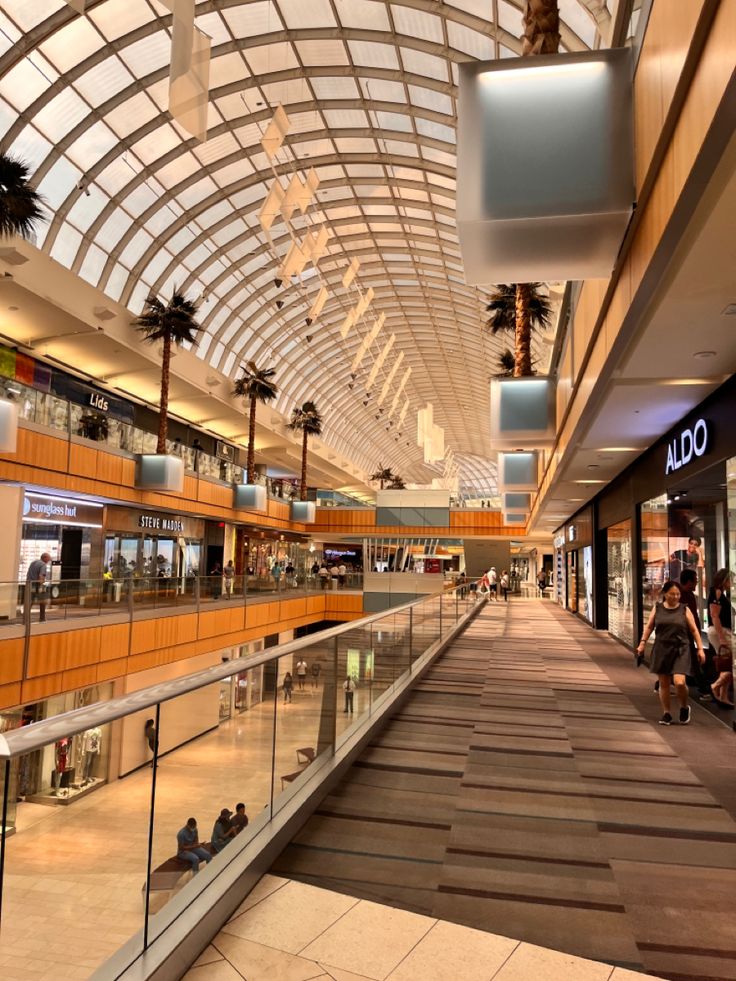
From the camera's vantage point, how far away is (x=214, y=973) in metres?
2.80

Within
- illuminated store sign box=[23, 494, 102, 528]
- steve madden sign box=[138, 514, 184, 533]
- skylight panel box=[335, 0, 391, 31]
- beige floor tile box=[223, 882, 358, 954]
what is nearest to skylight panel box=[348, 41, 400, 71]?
skylight panel box=[335, 0, 391, 31]

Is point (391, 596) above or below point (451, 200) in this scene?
below

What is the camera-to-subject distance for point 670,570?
10.9 metres

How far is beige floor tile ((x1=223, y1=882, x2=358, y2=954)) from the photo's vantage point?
3.10 metres

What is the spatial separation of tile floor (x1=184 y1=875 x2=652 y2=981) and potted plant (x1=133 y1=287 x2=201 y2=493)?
23.4 meters

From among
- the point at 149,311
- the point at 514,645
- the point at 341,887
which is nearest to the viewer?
the point at 341,887

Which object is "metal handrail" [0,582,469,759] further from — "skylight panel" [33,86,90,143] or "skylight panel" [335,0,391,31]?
"skylight panel" [33,86,90,143]

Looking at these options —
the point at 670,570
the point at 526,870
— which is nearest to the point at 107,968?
the point at 526,870

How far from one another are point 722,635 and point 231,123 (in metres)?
26.5

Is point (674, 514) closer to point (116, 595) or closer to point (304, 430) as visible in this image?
point (116, 595)

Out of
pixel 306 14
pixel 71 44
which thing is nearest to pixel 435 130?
pixel 306 14

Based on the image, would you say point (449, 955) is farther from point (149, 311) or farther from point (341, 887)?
point (149, 311)

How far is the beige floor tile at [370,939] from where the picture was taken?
294 centimetres

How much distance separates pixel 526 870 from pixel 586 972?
1085mm
